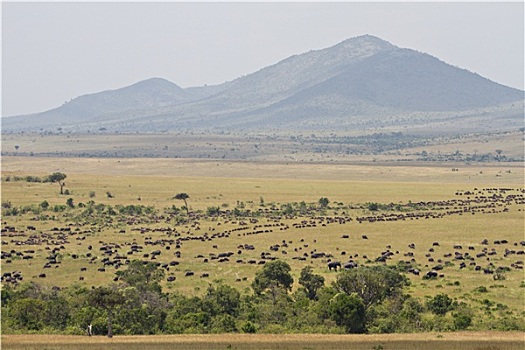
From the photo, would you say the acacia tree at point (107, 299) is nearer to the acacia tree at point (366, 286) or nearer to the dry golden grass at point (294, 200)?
the acacia tree at point (366, 286)

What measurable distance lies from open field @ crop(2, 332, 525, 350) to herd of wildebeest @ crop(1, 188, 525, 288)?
19104 mm

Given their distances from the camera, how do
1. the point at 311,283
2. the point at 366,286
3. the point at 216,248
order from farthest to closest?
the point at 216,248, the point at 311,283, the point at 366,286

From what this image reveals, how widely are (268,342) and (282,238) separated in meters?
37.5

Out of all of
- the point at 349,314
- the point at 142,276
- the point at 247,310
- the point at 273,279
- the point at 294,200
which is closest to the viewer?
the point at 349,314

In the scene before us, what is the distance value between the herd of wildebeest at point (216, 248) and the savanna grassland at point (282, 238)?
14 cm

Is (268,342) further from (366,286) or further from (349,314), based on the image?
(366,286)

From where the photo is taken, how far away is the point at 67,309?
112 ft

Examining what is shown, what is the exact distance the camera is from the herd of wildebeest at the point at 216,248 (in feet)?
169

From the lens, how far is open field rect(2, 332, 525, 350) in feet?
87.2

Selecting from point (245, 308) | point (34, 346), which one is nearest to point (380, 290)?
point (245, 308)

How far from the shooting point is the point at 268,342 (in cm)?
2719

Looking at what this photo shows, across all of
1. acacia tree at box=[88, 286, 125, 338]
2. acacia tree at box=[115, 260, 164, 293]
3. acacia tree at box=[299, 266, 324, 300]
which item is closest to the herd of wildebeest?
acacia tree at box=[115, 260, 164, 293]

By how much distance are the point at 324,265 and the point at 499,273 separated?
426 inches

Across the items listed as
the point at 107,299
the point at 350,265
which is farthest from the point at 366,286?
the point at 107,299
